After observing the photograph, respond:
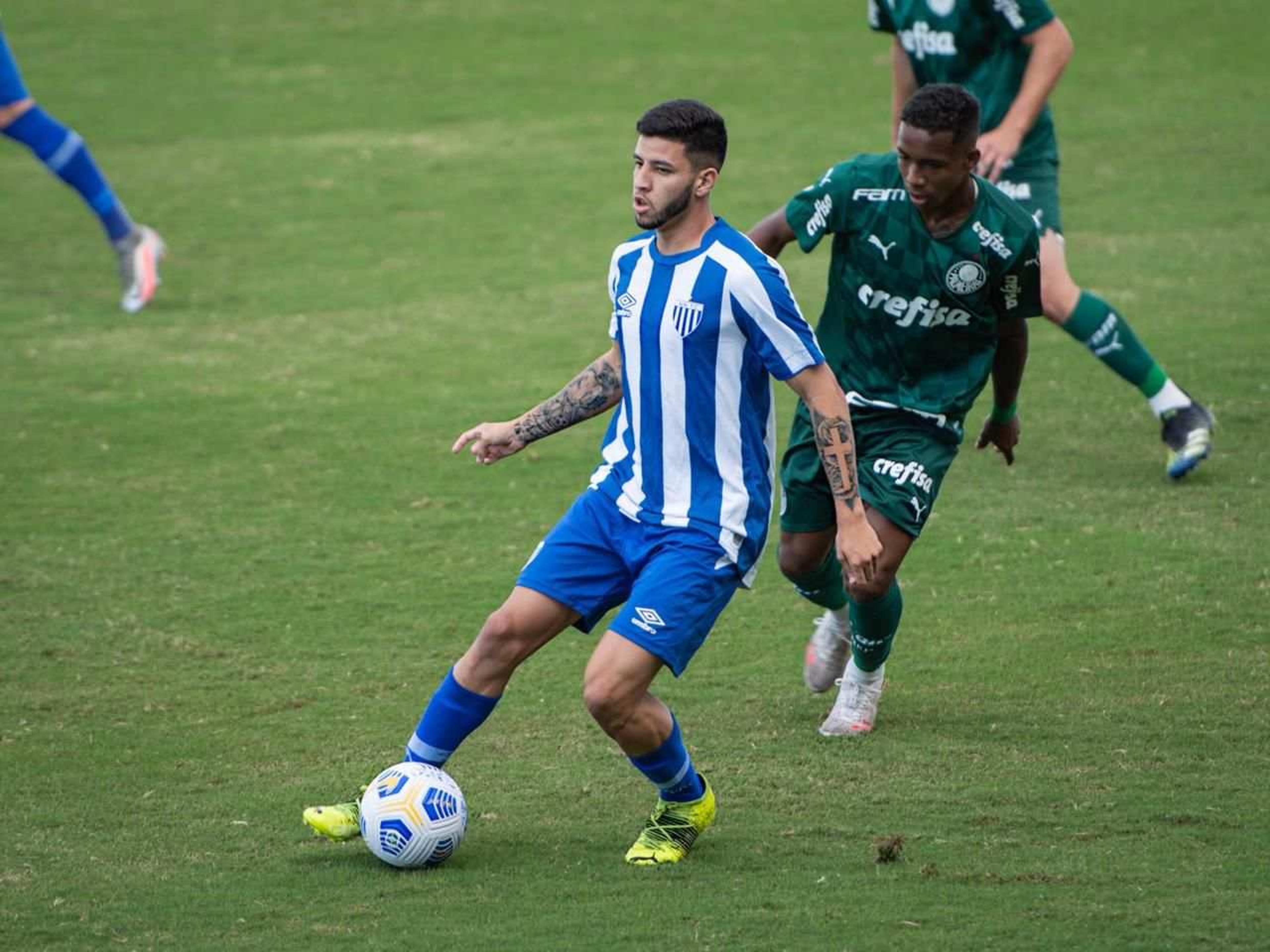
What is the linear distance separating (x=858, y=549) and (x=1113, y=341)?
3.74 metres

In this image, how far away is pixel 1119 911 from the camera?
4398 millimetres

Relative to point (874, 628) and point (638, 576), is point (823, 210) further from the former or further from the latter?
point (638, 576)

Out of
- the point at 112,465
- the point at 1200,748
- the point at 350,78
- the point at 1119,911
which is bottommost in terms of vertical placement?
the point at 350,78

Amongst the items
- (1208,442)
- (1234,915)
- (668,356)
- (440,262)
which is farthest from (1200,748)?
(440,262)

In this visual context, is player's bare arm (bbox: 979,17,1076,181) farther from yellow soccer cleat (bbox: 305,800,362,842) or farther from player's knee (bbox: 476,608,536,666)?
yellow soccer cleat (bbox: 305,800,362,842)

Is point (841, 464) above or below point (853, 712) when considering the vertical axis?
above

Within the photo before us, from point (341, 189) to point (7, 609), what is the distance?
23.8ft

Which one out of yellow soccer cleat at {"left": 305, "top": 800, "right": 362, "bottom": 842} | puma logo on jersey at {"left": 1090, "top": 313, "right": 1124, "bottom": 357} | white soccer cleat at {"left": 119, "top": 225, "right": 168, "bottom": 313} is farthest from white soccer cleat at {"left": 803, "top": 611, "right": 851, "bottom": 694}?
white soccer cleat at {"left": 119, "top": 225, "right": 168, "bottom": 313}

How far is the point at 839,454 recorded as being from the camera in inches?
192

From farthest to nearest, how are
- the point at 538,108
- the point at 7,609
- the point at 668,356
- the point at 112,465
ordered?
1. the point at 538,108
2. the point at 112,465
3. the point at 7,609
4. the point at 668,356

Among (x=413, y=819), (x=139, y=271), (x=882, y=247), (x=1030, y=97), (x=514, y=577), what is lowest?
(x=139, y=271)

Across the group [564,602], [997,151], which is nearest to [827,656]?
[564,602]

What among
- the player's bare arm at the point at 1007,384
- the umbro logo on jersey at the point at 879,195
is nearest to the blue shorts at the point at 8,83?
the umbro logo on jersey at the point at 879,195

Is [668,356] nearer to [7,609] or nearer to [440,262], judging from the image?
[7,609]
